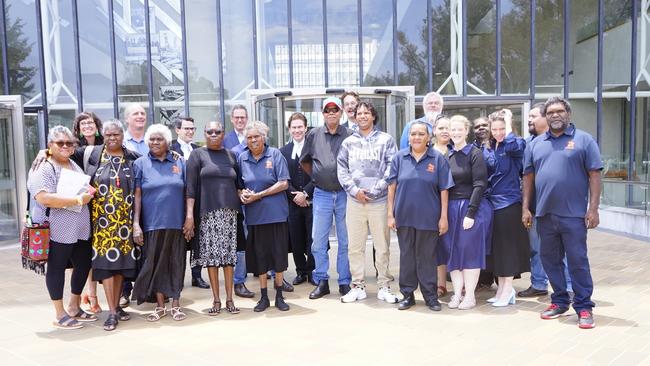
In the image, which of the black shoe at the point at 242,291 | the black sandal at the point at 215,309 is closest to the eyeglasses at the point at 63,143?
the black sandal at the point at 215,309

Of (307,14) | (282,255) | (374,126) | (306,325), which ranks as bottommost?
(306,325)

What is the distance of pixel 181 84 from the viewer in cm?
1205

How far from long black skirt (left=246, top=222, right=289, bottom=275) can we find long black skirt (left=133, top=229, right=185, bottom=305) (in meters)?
0.62

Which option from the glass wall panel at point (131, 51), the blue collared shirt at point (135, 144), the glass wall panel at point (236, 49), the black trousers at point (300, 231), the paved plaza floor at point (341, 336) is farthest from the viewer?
the glass wall panel at point (236, 49)

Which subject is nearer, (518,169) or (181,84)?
(518,169)

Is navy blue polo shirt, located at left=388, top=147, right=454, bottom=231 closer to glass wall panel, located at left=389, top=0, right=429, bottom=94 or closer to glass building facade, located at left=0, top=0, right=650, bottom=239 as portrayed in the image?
glass building facade, located at left=0, top=0, right=650, bottom=239

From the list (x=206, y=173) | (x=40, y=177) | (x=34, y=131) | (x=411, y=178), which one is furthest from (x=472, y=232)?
(x=34, y=131)

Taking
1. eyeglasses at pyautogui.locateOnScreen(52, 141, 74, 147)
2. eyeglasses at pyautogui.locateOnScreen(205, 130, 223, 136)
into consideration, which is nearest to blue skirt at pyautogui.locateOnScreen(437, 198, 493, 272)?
eyeglasses at pyautogui.locateOnScreen(205, 130, 223, 136)

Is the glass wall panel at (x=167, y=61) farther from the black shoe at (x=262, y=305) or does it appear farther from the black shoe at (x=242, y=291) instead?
the black shoe at (x=262, y=305)

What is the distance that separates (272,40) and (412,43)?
10.4ft

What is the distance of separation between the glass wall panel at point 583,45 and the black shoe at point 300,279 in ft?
31.2

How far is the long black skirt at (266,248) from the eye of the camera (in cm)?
508

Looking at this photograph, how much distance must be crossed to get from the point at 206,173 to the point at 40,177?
52.1 inches

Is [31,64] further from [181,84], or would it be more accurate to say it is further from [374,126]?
[374,126]
